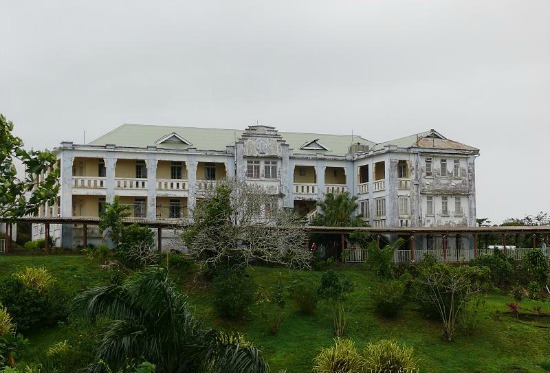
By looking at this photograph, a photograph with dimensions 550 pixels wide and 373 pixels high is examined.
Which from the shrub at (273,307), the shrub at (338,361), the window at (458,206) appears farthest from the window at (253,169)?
the shrub at (338,361)

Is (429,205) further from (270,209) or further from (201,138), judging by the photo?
(201,138)

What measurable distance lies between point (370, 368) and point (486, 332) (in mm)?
7303

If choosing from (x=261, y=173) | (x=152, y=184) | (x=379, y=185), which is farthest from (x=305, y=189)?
(x=152, y=184)

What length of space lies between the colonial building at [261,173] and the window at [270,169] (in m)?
0.05

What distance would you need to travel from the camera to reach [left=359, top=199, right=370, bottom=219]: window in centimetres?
4662

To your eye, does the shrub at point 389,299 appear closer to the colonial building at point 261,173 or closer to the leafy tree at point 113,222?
the leafy tree at point 113,222

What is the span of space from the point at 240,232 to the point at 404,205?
13936 millimetres

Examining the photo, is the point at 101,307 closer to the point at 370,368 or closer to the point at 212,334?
the point at 212,334

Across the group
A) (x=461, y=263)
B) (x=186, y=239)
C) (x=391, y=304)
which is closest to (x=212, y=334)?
(x=391, y=304)

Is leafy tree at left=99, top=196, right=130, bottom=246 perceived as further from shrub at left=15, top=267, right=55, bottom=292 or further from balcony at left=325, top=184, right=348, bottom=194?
balcony at left=325, top=184, right=348, bottom=194

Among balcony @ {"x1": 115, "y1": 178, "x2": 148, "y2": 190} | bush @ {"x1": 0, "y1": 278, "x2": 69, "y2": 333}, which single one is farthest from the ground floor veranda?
bush @ {"x1": 0, "y1": 278, "x2": 69, "y2": 333}

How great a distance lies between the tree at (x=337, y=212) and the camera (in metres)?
42.5

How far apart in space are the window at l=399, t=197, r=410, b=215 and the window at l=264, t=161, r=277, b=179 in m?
7.08

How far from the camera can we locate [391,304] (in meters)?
31.0
